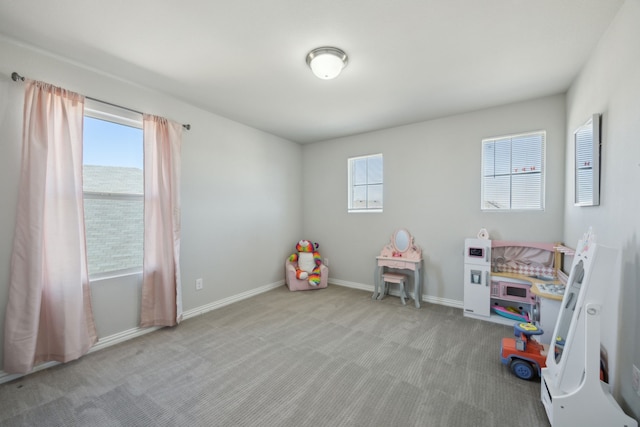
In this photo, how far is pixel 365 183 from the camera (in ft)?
13.4

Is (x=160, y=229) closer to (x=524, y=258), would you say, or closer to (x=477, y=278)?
(x=477, y=278)

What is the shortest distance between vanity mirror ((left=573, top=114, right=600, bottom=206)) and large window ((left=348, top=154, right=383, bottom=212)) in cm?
213

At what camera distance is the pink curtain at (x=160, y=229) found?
8.41 feet

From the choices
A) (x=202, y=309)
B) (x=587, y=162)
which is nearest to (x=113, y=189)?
(x=202, y=309)

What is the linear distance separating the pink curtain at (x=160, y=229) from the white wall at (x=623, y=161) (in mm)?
3429

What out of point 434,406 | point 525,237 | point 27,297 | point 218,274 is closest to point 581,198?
point 525,237

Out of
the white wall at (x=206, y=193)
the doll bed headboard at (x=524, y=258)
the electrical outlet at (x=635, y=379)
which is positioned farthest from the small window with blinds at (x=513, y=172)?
the white wall at (x=206, y=193)

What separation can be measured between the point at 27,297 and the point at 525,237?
4.55 metres

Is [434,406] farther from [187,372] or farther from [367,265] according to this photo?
[367,265]

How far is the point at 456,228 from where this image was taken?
10.8 feet

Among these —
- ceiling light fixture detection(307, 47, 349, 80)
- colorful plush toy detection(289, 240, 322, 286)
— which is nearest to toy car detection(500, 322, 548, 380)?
ceiling light fixture detection(307, 47, 349, 80)

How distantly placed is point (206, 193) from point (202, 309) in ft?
4.60

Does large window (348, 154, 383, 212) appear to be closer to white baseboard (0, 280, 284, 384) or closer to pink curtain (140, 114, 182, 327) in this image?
white baseboard (0, 280, 284, 384)

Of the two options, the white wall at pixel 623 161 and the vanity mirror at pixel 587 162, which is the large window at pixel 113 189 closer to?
the white wall at pixel 623 161
